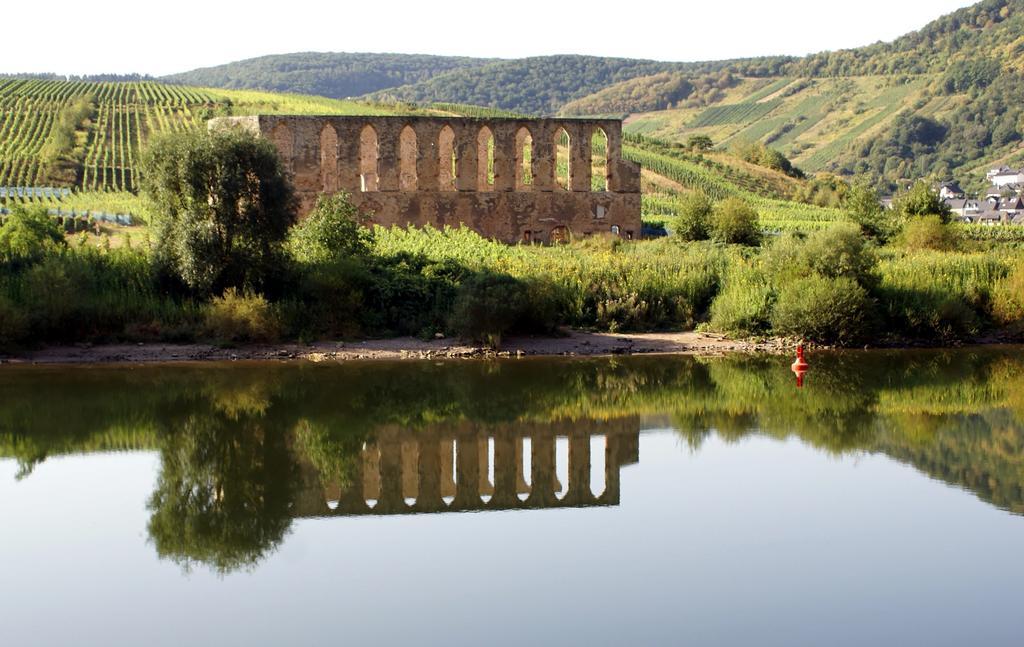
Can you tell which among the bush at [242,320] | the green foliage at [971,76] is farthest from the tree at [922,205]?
the green foliage at [971,76]

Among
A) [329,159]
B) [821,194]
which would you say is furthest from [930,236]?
[821,194]

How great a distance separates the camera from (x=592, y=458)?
1524 cm

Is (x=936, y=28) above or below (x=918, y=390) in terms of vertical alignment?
above

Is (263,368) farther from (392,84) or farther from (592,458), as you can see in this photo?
(392,84)

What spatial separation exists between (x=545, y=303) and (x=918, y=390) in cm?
718

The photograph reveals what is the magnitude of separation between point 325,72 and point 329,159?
423ft

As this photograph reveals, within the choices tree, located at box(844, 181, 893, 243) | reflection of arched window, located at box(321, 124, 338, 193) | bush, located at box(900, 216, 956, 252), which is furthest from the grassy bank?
reflection of arched window, located at box(321, 124, 338, 193)

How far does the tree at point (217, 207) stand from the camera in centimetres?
2331

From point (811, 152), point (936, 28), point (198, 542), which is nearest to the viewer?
point (198, 542)

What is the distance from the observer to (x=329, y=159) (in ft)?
123

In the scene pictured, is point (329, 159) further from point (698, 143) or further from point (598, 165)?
point (698, 143)

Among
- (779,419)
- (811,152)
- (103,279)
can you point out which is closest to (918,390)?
(779,419)

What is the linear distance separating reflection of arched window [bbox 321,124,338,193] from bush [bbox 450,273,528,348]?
1428cm

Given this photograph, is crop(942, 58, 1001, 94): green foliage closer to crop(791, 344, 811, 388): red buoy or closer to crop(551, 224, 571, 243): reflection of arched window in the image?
crop(551, 224, 571, 243): reflection of arched window
